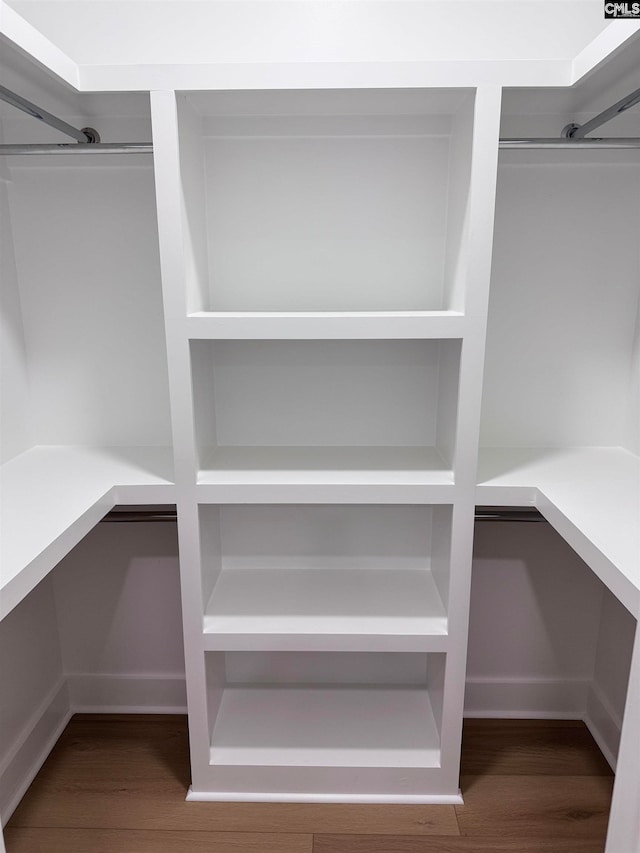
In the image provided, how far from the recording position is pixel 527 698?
6.36ft

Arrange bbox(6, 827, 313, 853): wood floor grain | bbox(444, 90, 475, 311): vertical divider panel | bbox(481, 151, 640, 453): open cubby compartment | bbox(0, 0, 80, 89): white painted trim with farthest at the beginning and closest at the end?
bbox(481, 151, 640, 453): open cubby compartment
bbox(6, 827, 313, 853): wood floor grain
bbox(444, 90, 475, 311): vertical divider panel
bbox(0, 0, 80, 89): white painted trim

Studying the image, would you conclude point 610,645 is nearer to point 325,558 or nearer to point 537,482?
point 537,482

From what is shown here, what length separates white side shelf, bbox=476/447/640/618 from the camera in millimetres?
1052

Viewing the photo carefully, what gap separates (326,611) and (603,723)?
3.17ft

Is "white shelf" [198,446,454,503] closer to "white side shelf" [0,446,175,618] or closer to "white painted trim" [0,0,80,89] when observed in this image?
"white side shelf" [0,446,175,618]

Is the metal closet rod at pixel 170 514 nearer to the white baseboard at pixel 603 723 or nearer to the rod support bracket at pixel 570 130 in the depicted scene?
the white baseboard at pixel 603 723

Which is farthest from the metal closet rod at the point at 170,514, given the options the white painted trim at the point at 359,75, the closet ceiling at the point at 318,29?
the closet ceiling at the point at 318,29

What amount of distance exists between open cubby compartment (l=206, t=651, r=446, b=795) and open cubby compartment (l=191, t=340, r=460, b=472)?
0.58 metres

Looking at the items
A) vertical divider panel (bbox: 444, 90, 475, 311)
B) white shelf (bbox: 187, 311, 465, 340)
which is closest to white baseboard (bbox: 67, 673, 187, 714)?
white shelf (bbox: 187, 311, 465, 340)

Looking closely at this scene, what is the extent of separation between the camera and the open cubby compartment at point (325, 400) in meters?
1.65

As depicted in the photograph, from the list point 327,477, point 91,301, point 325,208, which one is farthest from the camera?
point 91,301

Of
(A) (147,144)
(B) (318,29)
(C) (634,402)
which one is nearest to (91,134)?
(A) (147,144)

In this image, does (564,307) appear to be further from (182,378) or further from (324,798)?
(324,798)

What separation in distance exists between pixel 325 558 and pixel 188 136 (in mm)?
1187
